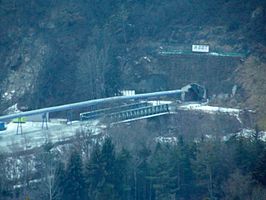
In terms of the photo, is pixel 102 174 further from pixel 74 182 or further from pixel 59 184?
pixel 59 184

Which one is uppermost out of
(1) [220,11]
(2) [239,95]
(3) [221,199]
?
(1) [220,11]

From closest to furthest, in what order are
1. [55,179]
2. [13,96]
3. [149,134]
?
[55,179] → [149,134] → [13,96]

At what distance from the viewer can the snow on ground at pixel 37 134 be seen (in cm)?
1636

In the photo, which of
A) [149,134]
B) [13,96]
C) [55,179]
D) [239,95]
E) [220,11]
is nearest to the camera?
[55,179]

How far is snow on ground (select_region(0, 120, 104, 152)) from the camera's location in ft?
53.7

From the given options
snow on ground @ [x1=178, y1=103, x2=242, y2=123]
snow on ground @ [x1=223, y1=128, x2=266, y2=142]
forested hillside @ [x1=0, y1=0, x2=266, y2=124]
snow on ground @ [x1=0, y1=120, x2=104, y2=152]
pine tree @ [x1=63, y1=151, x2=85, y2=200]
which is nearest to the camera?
pine tree @ [x1=63, y1=151, x2=85, y2=200]

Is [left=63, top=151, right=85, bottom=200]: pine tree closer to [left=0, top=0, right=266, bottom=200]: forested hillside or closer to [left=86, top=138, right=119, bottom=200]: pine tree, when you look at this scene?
[left=0, top=0, right=266, bottom=200]: forested hillside

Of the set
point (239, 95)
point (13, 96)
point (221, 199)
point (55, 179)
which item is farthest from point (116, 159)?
point (13, 96)

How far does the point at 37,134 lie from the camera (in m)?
18.2

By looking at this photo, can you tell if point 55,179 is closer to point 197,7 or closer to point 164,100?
point 164,100

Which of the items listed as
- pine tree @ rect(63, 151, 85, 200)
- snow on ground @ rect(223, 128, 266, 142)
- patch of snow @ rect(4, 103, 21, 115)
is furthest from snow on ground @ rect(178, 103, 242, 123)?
pine tree @ rect(63, 151, 85, 200)

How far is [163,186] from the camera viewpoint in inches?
523

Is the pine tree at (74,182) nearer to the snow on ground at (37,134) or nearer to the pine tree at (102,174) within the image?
the pine tree at (102,174)

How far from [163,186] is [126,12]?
12.1 meters
